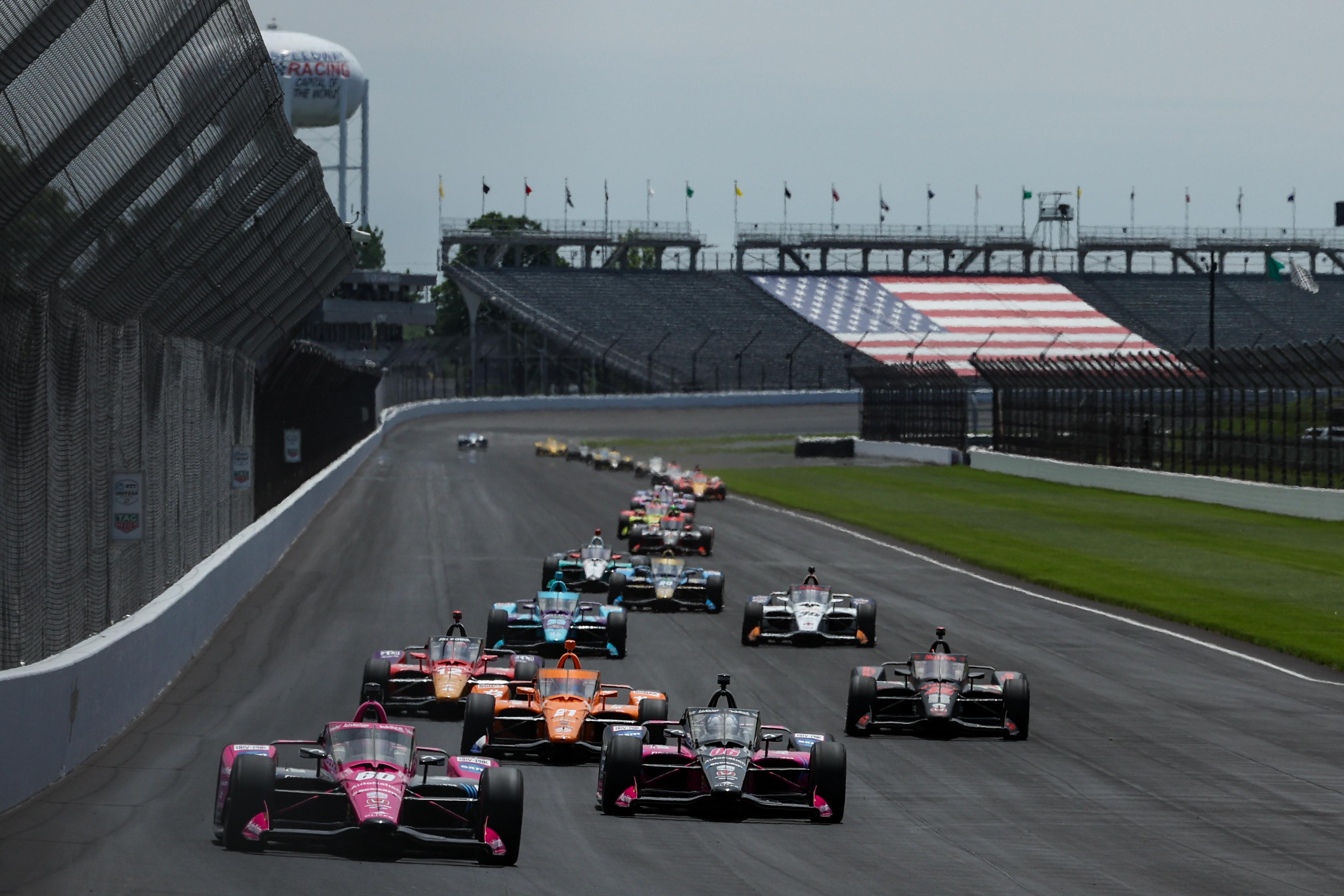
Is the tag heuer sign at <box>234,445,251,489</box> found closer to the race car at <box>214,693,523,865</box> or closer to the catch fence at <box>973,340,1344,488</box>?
the race car at <box>214,693,523,865</box>

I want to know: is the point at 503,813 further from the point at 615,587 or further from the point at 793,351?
the point at 793,351

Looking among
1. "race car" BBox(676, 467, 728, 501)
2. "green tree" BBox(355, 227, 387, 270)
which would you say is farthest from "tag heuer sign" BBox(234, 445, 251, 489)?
"green tree" BBox(355, 227, 387, 270)

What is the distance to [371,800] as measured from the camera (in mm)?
11070

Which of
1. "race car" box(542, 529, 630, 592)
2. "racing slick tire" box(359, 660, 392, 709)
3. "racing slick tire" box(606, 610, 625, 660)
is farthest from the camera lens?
"race car" box(542, 529, 630, 592)

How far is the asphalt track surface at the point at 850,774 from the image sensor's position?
414 inches

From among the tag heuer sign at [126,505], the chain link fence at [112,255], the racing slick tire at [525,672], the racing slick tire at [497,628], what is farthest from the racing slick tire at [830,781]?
the racing slick tire at [497,628]

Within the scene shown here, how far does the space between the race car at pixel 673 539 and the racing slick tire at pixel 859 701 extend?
16.6m

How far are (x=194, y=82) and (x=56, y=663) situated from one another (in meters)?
4.14

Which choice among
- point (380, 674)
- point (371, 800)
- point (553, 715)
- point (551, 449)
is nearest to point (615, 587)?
point (380, 674)

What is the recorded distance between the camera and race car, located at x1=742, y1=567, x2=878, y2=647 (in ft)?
70.4

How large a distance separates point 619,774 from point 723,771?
0.70 m

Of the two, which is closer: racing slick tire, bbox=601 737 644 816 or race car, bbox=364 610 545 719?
racing slick tire, bbox=601 737 644 816

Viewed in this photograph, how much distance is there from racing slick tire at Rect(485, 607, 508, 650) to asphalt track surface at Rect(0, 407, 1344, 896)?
123cm

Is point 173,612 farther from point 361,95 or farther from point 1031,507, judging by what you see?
point 361,95
